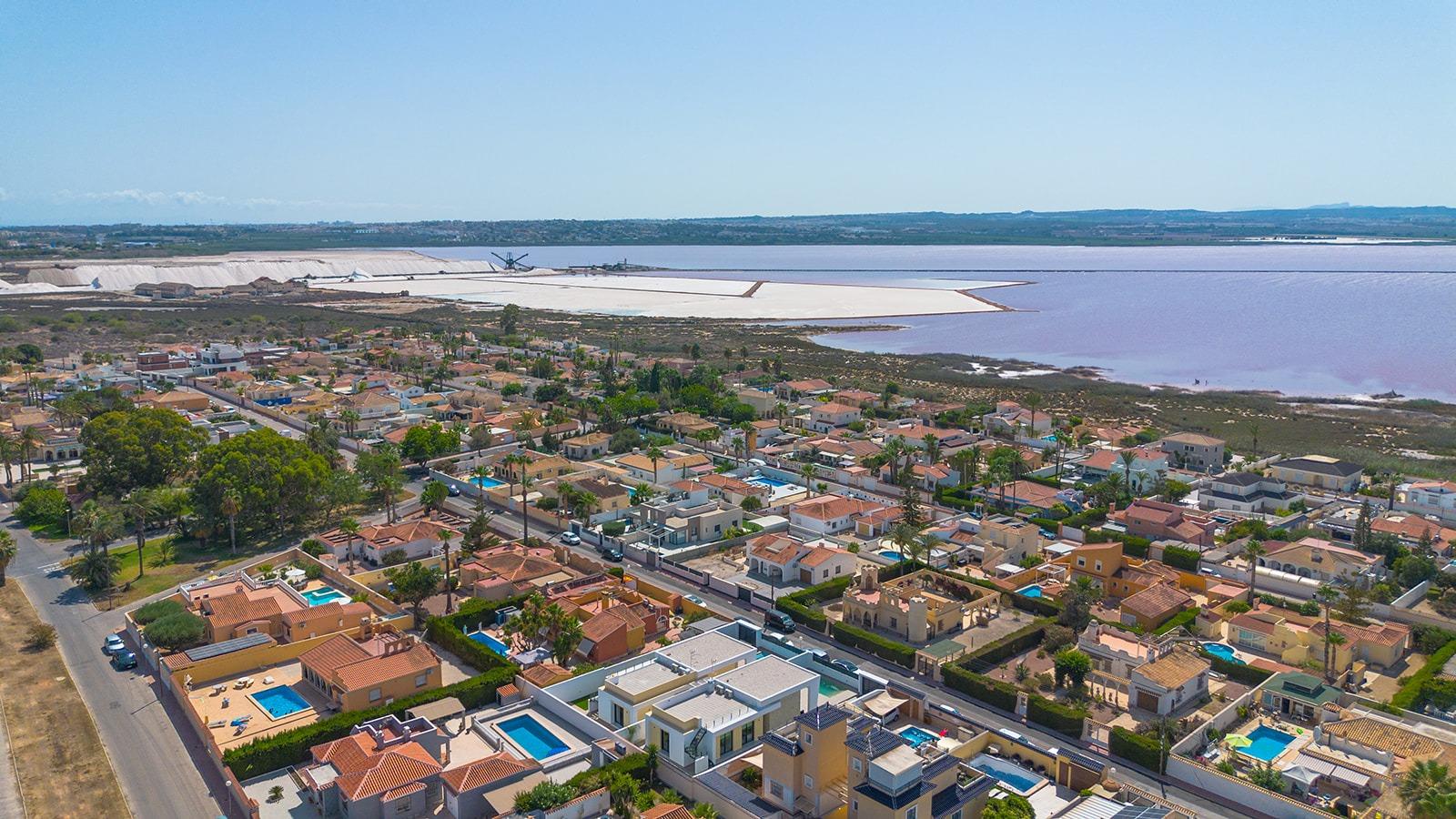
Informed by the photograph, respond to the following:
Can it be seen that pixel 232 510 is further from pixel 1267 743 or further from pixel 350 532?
pixel 1267 743

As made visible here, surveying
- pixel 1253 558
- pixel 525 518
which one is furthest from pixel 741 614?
pixel 1253 558

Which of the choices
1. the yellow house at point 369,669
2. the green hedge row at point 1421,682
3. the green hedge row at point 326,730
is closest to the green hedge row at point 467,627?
the green hedge row at point 326,730

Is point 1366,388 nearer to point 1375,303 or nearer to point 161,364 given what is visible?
point 1375,303

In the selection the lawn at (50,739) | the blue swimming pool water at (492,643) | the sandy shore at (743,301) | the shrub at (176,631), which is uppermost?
the shrub at (176,631)

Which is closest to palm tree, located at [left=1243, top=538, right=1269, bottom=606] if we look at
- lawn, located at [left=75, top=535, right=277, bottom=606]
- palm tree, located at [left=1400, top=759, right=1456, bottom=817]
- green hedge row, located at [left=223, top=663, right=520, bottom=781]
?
palm tree, located at [left=1400, top=759, right=1456, bottom=817]

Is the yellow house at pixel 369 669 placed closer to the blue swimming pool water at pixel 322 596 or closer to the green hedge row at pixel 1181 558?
the blue swimming pool water at pixel 322 596

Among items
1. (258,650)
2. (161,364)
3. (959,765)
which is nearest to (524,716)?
(258,650)
